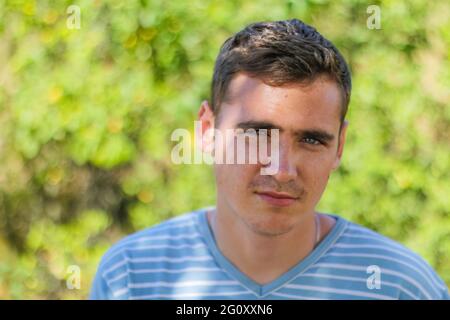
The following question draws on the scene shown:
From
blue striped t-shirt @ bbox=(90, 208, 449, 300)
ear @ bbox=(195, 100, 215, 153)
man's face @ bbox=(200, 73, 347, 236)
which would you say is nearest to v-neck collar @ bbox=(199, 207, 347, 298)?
blue striped t-shirt @ bbox=(90, 208, 449, 300)

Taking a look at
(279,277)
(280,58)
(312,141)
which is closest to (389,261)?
(279,277)

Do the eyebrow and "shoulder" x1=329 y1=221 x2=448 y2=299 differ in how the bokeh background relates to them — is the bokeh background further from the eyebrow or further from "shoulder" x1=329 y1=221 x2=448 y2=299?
the eyebrow

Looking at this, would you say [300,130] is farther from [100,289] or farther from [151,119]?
[151,119]

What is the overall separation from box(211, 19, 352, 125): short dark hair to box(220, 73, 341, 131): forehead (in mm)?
23

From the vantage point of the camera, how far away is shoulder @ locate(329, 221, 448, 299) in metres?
2.17

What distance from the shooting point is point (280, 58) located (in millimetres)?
2092

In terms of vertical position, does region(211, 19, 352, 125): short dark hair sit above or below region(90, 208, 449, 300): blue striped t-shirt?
above

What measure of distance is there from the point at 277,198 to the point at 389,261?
436 mm

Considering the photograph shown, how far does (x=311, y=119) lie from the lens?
2.07m

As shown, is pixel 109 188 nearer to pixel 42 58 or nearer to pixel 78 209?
pixel 78 209

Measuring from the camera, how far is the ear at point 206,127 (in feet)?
7.63

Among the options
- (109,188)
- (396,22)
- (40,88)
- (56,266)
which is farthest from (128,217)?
(396,22)

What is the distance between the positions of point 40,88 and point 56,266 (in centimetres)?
95

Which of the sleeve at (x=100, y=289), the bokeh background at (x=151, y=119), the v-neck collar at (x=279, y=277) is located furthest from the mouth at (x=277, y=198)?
the bokeh background at (x=151, y=119)
